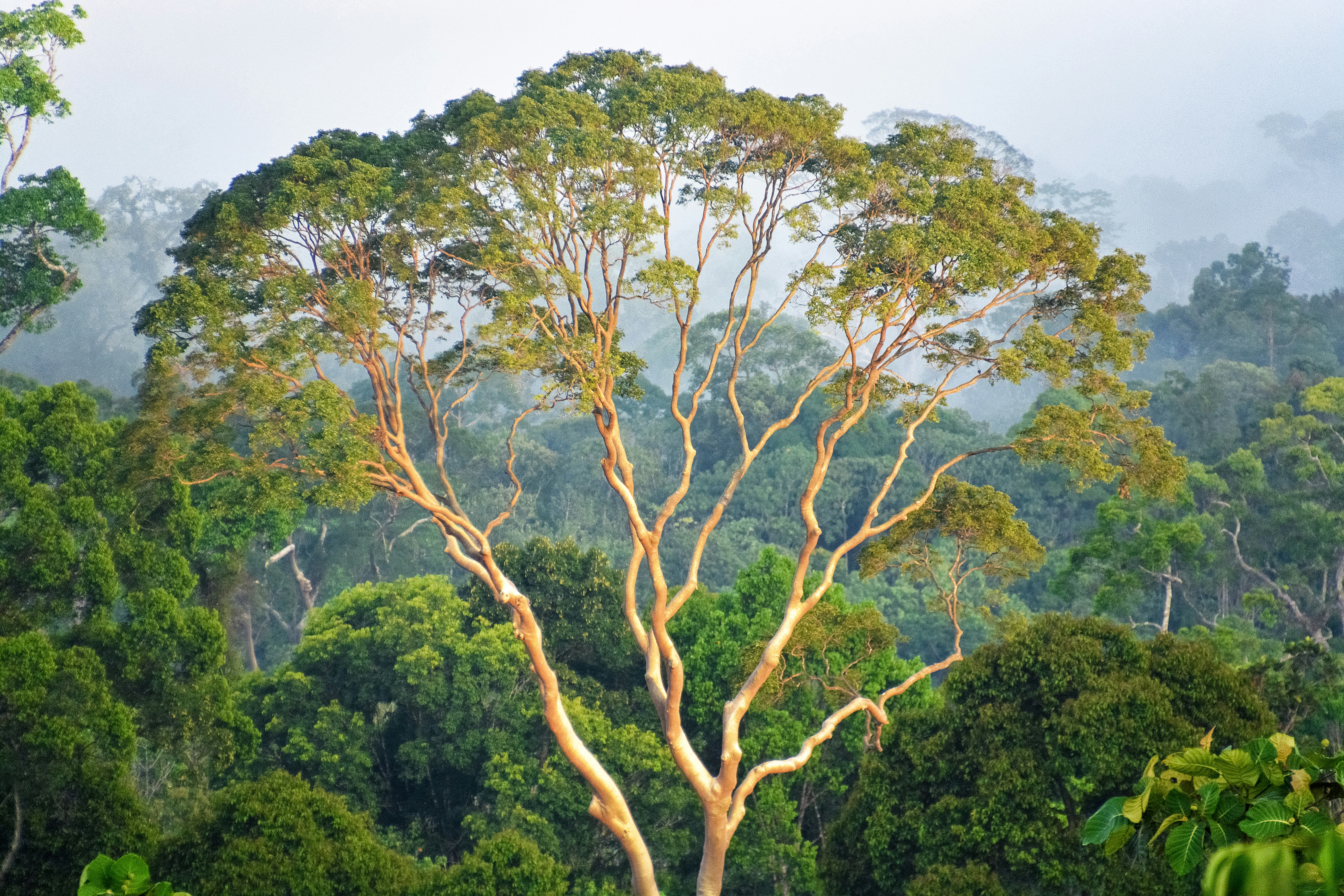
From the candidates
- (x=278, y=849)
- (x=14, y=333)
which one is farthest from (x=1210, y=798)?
(x=14, y=333)

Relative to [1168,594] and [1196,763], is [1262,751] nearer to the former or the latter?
[1196,763]

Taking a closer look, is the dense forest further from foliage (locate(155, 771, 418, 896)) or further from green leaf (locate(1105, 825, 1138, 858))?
green leaf (locate(1105, 825, 1138, 858))

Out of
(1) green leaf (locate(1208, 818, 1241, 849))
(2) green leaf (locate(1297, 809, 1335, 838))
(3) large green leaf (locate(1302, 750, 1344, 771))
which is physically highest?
(3) large green leaf (locate(1302, 750, 1344, 771))

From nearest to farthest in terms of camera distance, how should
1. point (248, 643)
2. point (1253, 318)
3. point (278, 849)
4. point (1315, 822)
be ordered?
point (1315, 822) < point (278, 849) < point (248, 643) < point (1253, 318)

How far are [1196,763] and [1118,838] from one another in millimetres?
223

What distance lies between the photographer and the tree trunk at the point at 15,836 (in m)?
9.94

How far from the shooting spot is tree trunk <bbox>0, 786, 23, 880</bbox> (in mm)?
9938

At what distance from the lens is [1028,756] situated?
9961 millimetres

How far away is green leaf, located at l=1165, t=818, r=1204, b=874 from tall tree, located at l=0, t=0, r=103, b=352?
16.3 metres

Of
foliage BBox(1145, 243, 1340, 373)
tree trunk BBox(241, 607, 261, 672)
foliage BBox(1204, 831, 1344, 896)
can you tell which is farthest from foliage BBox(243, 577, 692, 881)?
foliage BBox(1145, 243, 1340, 373)

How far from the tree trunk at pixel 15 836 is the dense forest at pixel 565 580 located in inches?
1.5

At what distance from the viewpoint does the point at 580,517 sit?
121 feet

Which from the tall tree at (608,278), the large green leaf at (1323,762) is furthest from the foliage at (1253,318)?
the large green leaf at (1323,762)

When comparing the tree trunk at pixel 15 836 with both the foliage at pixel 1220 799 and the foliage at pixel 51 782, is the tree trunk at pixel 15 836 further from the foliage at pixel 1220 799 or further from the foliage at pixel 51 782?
the foliage at pixel 1220 799
